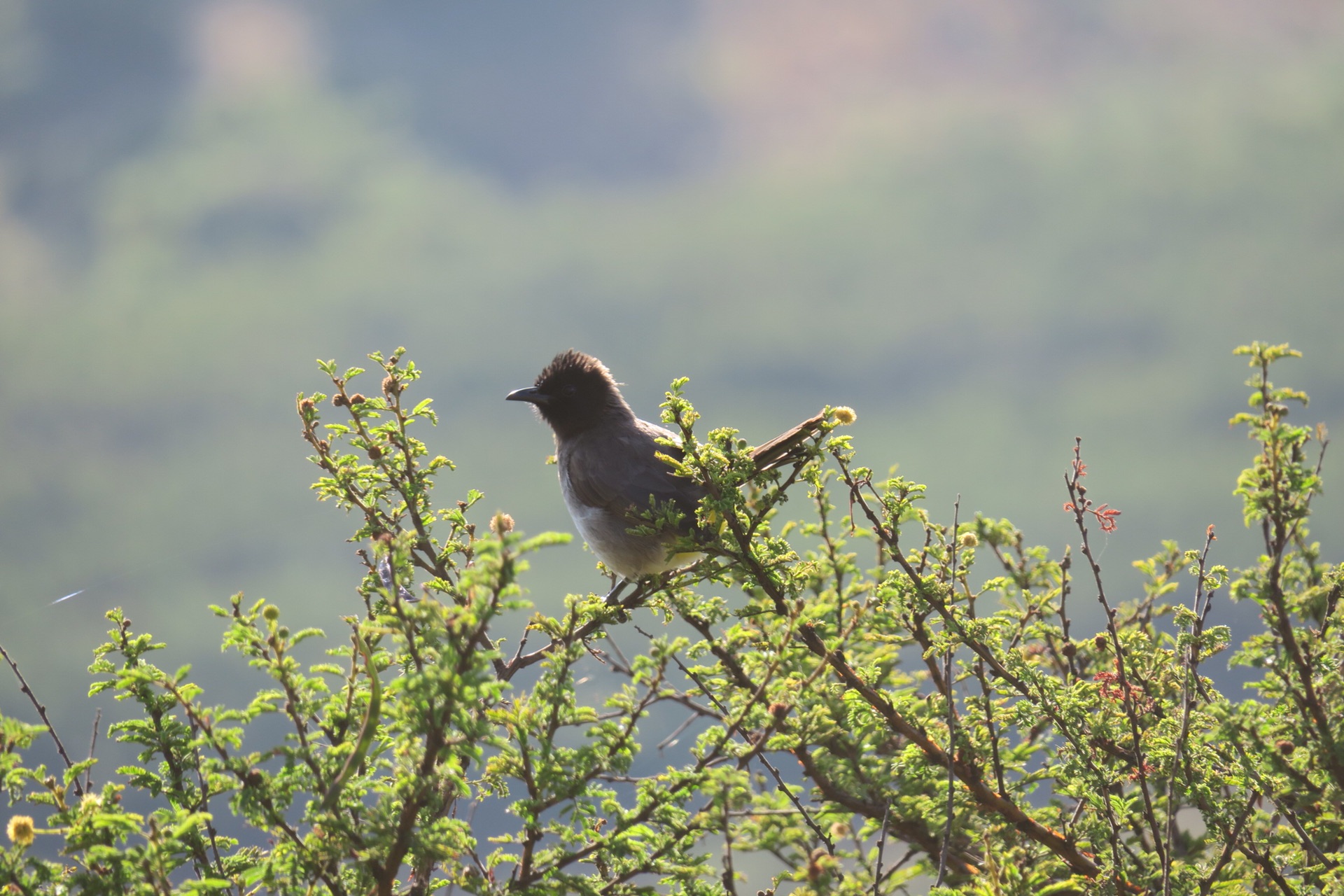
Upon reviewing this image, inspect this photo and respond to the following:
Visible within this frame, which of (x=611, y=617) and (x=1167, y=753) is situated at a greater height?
(x=611, y=617)

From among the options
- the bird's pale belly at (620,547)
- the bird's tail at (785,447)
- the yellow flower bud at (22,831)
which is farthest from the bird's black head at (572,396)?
the yellow flower bud at (22,831)

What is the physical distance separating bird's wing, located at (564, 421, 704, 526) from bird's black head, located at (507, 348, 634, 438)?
29 cm

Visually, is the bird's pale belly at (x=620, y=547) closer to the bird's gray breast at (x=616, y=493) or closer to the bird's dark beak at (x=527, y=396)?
the bird's gray breast at (x=616, y=493)

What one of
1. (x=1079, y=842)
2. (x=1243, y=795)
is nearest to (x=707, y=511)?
(x=1079, y=842)

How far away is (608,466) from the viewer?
559 centimetres

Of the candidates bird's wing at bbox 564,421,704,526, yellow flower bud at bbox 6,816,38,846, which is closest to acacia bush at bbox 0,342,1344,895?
yellow flower bud at bbox 6,816,38,846

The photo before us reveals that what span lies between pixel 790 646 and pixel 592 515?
3000 mm

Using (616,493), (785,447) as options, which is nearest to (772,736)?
(785,447)

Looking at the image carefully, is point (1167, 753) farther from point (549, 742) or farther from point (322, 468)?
point (322, 468)

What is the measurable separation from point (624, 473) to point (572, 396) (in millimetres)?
1089

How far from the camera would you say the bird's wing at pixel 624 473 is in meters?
5.18

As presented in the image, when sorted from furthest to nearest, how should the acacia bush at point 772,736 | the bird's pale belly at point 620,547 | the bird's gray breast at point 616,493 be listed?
the bird's gray breast at point 616,493
the bird's pale belly at point 620,547
the acacia bush at point 772,736

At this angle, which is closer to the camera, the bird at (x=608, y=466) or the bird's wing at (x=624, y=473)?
the bird at (x=608, y=466)

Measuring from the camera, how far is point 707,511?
3.22 meters
